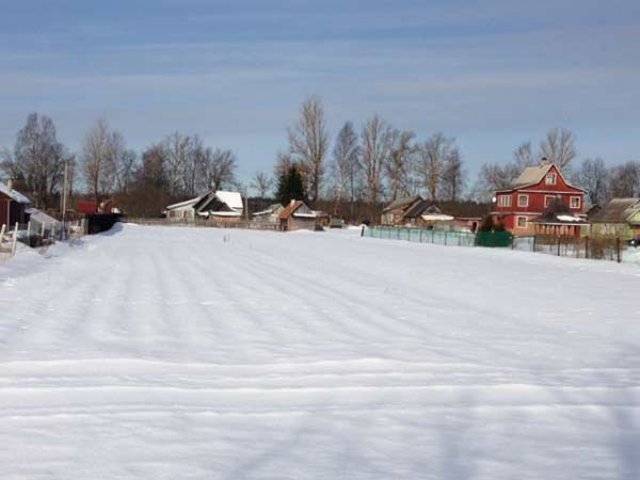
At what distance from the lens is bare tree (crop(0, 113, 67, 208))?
4227 inches

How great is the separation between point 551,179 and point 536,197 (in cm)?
238

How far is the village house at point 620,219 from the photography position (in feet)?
233

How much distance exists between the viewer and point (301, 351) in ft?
38.7

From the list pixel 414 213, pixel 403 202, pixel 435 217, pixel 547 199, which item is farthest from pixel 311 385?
pixel 403 202

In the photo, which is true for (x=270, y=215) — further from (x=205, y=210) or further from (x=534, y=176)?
(x=534, y=176)

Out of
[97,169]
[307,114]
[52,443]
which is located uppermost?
[307,114]

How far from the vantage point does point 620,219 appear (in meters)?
72.6

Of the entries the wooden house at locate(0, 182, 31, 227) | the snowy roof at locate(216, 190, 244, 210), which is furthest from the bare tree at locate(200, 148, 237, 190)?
the wooden house at locate(0, 182, 31, 227)

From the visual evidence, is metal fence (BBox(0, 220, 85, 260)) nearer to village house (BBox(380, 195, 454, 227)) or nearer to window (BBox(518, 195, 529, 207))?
window (BBox(518, 195, 529, 207))

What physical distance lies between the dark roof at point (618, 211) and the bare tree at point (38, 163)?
67231 millimetres

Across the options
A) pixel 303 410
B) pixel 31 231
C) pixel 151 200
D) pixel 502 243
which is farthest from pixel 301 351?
pixel 151 200

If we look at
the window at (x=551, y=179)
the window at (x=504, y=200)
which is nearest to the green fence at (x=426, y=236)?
the window at (x=504, y=200)

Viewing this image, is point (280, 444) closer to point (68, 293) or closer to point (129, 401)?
point (129, 401)

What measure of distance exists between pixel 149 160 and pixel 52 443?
447ft
